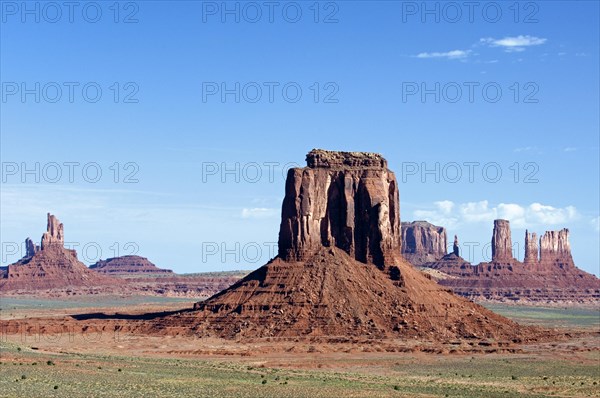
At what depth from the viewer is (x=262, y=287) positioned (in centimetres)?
12581

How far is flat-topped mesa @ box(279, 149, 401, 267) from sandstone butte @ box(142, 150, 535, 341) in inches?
4.5

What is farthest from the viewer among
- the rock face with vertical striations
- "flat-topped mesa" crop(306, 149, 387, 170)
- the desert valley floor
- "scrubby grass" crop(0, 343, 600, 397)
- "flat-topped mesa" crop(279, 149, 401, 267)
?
"flat-topped mesa" crop(306, 149, 387, 170)

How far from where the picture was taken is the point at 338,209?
12850cm

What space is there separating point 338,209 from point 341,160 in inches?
223

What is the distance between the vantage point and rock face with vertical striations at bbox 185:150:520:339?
120 meters

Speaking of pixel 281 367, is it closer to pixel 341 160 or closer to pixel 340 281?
pixel 340 281

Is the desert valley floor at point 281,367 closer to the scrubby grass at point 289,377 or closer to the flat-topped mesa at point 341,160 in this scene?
the scrubby grass at point 289,377

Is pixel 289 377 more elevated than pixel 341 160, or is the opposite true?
pixel 341 160

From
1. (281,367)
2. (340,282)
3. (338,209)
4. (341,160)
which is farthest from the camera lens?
(341,160)

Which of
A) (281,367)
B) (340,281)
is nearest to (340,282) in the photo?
(340,281)

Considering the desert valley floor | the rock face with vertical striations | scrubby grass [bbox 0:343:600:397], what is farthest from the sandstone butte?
scrubby grass [bbox 0:343:600:397]

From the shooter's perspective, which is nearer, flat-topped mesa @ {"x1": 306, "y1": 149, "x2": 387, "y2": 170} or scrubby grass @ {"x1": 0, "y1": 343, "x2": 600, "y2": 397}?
scrubby grass @ {"x1": 0, "y1": 343, "x2": 600, "y2": 397}

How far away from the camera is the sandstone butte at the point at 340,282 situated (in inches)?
4722

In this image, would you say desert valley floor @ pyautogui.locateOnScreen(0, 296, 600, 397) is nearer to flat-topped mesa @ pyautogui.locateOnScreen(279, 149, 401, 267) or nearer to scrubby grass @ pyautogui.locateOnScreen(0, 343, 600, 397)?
scrubby grass @ pyautogui.locateOnScreen(0, 343, 600, 397)
